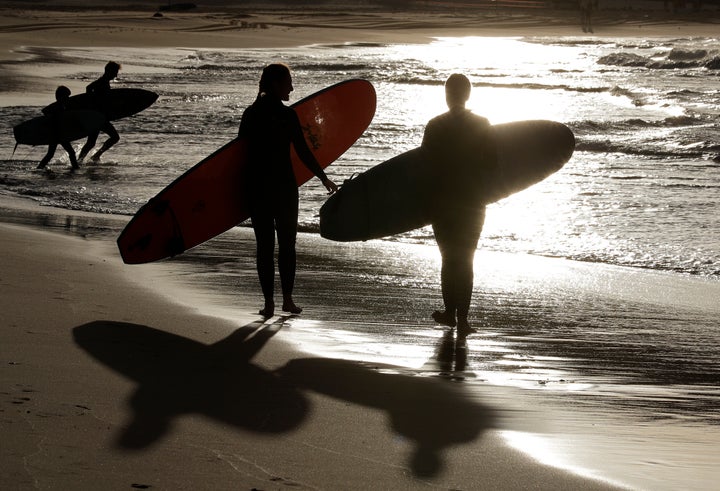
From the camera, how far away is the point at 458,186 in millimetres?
6098

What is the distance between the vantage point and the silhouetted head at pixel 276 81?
6191mm

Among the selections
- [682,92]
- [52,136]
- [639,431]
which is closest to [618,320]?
[639,431]

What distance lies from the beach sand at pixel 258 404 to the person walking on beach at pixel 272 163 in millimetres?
477

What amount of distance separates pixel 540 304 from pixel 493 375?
1686mm

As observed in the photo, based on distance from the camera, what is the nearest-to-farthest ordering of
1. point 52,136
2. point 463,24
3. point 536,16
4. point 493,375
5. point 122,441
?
point 122,441 → point 493,375 → point 52,136 → point 463,24 → point 536,16

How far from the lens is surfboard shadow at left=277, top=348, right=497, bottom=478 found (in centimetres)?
418

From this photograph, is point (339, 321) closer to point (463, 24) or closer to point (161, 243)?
point (161, 243)

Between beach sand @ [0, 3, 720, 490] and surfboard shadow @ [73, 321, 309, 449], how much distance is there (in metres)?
0.01

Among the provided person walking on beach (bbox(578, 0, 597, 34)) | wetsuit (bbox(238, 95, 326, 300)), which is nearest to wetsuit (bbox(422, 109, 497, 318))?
wetsuit (bbox(238, 95, 326, 300))

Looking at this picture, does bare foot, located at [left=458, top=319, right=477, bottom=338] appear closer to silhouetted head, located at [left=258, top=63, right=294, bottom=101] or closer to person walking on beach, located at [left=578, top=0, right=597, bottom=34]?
silhouetted head, located at [left=258, top=63, right=294, bottom=101]

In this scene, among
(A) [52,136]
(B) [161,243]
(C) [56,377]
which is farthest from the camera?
(A) [52,136]

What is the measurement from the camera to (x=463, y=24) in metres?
70.9

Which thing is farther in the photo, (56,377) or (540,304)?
(540,304)

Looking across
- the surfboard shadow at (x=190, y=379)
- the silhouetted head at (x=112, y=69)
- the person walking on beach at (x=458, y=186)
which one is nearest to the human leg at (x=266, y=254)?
the surfboard shadow at (x=190, y=379)
